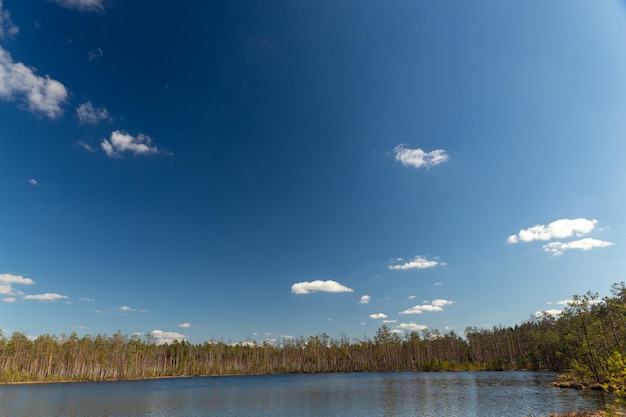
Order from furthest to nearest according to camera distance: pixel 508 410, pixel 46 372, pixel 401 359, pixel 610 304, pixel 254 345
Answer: pixel 254 345 < pixel 401 359 < pixel 46 372 < pixel 610 304 < pixel 508 410

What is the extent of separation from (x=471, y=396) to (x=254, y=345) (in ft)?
538

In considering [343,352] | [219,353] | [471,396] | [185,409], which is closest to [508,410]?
[471,396]

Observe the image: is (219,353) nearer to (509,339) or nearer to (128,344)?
(128,344)

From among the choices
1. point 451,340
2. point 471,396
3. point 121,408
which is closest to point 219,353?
point 451,340

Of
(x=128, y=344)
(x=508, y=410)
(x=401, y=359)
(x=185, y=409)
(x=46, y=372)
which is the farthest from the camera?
(x=401, y=359)

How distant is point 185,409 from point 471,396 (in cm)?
4351

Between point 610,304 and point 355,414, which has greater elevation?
point 610,304

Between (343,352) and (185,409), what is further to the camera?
(343,352)

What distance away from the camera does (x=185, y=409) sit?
158ft

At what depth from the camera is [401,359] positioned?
17225 cm

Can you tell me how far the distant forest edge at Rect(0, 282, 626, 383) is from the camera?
10925cm

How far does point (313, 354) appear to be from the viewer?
7229 inches

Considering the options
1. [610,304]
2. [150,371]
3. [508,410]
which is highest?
[610,304]

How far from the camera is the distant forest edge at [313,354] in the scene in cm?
10925
